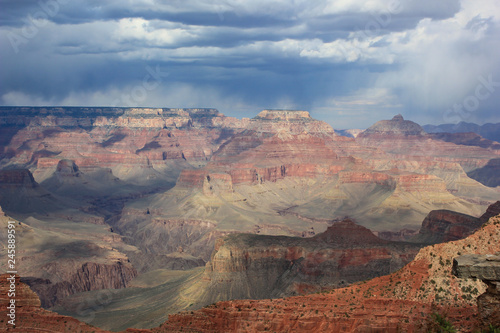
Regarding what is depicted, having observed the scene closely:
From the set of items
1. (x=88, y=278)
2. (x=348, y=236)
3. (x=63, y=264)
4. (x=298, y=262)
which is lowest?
(x=88, y=278)

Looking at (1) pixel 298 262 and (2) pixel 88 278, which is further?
(2) pixel 88 278

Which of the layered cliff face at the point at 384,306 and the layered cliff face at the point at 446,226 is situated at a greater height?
the layered cliff face at the point at 446,226

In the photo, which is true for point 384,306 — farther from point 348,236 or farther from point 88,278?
point 88,278

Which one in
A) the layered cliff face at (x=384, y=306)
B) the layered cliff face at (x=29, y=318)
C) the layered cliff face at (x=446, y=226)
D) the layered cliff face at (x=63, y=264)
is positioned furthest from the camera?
the layered cliff face at (x=63, y=264)

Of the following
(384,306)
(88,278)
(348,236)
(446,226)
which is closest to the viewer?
(384,306)

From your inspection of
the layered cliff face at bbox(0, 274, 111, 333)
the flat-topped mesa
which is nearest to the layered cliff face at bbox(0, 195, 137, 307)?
the flat-topped mesa

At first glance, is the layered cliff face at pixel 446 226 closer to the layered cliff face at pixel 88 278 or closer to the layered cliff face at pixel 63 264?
the layered cliff face at pixel 88 278

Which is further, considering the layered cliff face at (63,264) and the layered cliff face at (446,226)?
the layered cliff face at (63,264)

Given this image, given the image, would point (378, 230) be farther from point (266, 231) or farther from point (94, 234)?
point (94, 234)

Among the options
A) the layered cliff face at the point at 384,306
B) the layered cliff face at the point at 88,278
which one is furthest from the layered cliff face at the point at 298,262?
the layered cliff face at the point at 88,278

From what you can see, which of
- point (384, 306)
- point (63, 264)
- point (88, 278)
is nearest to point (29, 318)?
point (384, 306)

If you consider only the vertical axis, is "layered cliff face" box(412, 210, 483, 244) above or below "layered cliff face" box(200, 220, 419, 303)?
above

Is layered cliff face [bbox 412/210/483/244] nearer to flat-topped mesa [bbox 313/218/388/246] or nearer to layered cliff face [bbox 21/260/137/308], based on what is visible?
flat-topped mesa [bbox 313/218/388/246]
